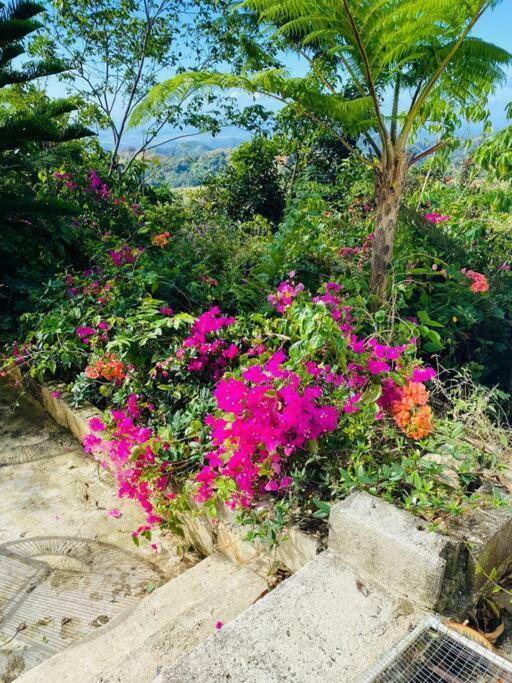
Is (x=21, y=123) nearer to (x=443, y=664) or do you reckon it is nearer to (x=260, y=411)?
(x=260, y=411)

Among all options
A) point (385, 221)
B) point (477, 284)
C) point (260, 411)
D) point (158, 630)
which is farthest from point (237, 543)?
point (477, 284)

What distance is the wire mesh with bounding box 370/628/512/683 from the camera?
1.18 m

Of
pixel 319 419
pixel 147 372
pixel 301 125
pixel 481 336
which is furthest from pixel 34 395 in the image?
pixel 301 125

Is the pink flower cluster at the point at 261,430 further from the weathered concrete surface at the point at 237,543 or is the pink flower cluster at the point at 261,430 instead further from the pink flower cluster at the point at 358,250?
the pink flower cluster at the point at 358,250

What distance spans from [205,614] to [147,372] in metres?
1.37

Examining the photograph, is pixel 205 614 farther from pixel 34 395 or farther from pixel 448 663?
pixel 34 395

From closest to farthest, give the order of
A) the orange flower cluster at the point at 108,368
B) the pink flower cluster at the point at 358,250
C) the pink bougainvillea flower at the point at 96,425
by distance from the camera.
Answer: the pink bougainvillea flower at the point at 96,425, the orange flower cluster at the point at 108,368, the pink flower cluster at the point at 358,250

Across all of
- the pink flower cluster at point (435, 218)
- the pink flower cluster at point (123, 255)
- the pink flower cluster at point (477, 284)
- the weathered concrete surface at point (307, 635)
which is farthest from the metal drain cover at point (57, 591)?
the pink flower cluster at point (435, 218)

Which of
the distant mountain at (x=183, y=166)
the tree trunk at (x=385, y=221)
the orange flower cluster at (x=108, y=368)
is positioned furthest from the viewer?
the distant mountain at (x=183, y=166)

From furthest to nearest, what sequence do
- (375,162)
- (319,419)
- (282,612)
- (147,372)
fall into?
(375,162)
(147,372)
(319,419)
(282,612)

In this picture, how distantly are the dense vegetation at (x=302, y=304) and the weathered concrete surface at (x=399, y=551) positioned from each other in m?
0.11

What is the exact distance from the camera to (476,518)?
1.51m

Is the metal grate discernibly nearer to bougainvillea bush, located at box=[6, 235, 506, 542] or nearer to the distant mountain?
bougainvillea bush, located at box=[6, 235, 506, 542]

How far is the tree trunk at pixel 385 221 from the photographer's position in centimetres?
300
